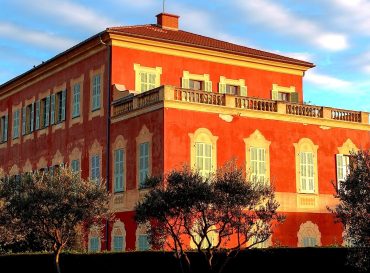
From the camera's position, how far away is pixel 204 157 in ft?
92.4

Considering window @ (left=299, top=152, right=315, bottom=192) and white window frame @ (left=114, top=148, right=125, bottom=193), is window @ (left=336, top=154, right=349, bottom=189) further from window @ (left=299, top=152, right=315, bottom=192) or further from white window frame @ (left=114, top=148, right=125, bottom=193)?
white window frame @ (left=114, top=148, right=125, bottom=193)

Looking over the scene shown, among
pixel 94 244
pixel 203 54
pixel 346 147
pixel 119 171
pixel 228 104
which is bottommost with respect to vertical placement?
pixel 94 244

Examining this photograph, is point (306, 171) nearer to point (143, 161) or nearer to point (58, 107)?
point (143, 161)

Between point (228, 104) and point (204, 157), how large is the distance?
262 cm

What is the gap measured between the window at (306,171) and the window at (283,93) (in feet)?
17.2

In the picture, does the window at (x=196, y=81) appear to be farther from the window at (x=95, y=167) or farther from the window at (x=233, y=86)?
the window at (x=95, y=167)

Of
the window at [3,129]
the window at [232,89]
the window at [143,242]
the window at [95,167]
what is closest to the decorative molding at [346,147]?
the window at [232,89]

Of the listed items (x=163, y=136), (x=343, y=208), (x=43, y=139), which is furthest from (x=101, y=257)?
(x=43, y=139)

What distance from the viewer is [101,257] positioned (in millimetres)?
25422

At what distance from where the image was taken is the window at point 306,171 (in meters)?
30.9

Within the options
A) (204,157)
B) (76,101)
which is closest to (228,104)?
(204,157)

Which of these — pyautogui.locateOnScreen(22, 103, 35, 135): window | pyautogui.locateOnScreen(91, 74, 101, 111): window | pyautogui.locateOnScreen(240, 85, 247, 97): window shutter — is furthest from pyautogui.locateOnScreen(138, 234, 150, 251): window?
pyautogui.locateOnScreen(22, 103, 35, 135): window

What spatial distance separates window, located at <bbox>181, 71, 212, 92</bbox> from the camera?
3341 cm

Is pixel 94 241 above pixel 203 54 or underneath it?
underneath
